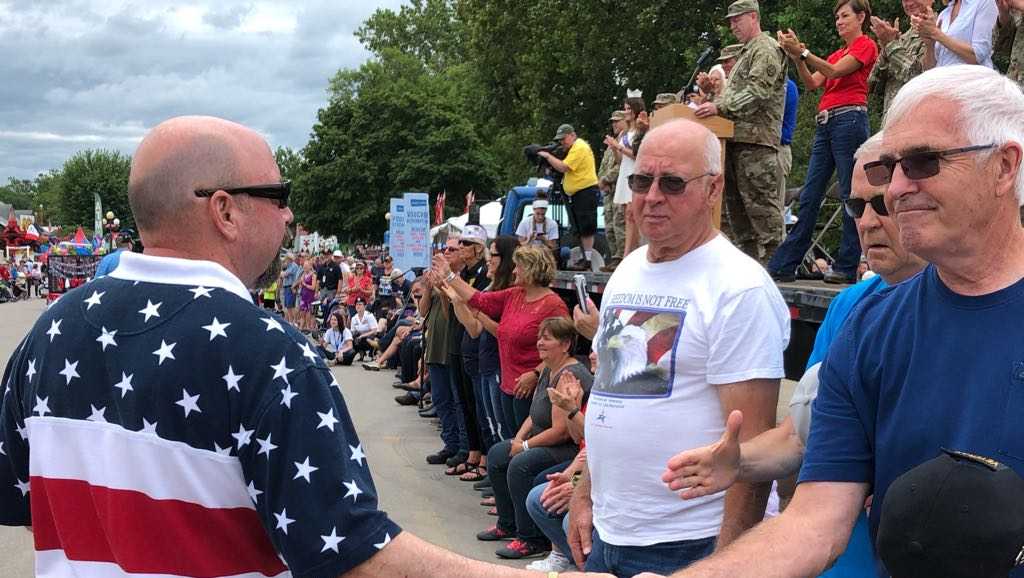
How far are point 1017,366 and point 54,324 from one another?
1.83m

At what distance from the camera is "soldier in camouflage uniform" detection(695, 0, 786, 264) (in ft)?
23.5

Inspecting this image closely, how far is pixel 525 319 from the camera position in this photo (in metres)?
8.05

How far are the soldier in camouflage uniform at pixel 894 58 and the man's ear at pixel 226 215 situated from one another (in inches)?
209

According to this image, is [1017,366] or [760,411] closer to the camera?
[1017,366]

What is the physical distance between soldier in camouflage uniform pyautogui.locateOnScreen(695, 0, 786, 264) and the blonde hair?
4.86ft

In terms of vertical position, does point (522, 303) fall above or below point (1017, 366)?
below

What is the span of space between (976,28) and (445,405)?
21.4 feet

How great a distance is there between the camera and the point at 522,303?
8250 millimetres

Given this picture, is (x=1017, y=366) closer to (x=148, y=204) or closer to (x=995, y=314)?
(x=995, y=314)

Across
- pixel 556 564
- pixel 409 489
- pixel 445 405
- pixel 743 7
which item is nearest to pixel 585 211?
pixel 445 405

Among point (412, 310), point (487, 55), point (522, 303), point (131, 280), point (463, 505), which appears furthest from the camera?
point (487, 55)

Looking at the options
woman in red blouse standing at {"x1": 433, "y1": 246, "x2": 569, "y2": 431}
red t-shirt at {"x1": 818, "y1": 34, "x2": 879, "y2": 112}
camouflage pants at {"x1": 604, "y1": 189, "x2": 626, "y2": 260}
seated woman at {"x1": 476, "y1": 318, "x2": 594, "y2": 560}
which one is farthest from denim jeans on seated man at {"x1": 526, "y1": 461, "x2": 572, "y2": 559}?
camouflage pants at {"x1": 604, "y1": 189, "x2": 626, "y2": 260}

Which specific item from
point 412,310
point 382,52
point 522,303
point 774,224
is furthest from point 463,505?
point 382,52

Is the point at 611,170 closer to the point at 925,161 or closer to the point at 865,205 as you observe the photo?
the point at 865,205
